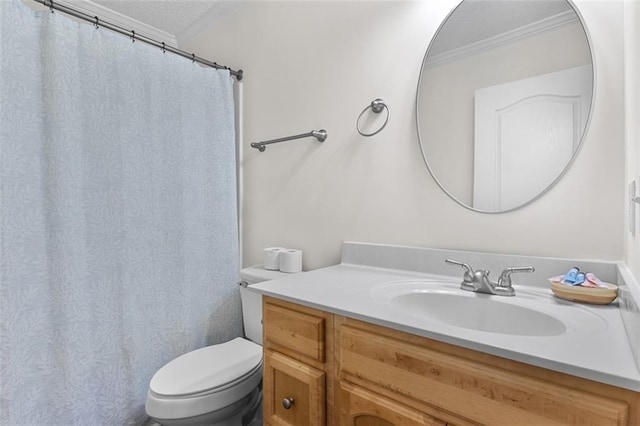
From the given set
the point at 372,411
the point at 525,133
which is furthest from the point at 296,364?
the point at 525,133

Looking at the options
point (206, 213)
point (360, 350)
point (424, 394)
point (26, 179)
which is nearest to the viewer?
point (424, 394)

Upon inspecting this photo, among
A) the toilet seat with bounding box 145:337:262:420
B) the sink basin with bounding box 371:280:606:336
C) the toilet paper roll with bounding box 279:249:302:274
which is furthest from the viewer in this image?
the toilet paper roll with bounding box 279:249:302:274

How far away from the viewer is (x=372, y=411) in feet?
2.64

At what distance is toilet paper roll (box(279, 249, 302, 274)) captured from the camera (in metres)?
1.59

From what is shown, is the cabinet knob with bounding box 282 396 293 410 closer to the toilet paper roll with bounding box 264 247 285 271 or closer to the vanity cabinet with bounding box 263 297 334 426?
the vanity cabinet with bounding box 263 297 334 426

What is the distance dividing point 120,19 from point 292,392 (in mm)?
2470

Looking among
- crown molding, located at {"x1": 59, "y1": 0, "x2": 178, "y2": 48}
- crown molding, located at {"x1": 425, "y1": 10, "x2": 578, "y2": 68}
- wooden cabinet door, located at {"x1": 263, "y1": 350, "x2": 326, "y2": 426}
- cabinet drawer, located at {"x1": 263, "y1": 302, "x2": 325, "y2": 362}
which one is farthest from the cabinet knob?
crown molding, located at {"x1": 59, "y1": 0, "x2": 178, "y2": 48}

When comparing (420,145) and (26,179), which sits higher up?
(420,145)

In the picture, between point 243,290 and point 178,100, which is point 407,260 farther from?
point 178,100

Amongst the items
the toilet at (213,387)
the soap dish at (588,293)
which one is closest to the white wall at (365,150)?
the soap dish at (588,293)

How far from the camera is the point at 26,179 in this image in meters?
1.22

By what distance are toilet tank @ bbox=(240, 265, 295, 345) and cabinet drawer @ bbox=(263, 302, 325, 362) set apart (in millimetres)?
536

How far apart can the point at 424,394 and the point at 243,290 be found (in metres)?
1.20

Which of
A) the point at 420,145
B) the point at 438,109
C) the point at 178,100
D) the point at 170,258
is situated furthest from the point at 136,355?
the point at 438,109
